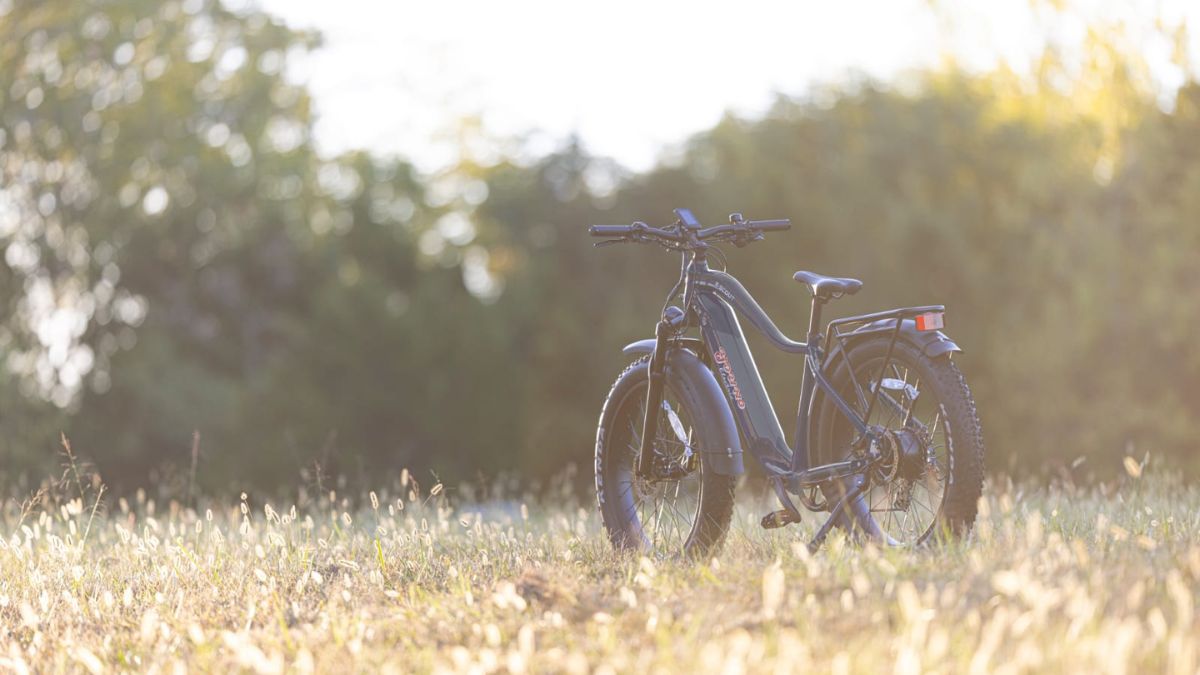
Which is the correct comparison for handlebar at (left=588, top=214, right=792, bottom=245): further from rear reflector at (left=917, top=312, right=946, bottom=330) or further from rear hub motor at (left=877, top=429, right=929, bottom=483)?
rear hub motor at (left=877, top=429, right=929, bottom=483)

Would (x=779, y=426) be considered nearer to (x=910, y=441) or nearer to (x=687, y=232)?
(x=910, y=441)

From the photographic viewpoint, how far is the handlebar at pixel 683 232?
5.81 metres

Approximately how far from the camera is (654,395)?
6.07 metres

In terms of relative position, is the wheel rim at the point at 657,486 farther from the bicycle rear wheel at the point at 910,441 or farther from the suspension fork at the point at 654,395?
the bicycle rear wheel at the point at 910,441

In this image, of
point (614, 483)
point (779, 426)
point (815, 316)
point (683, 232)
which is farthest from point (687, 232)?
point (614, 483)

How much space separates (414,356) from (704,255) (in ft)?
47.5

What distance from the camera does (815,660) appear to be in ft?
12.6

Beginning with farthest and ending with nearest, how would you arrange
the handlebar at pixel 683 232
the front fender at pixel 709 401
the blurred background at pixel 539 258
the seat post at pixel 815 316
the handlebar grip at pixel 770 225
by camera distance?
1. the blurred background at pixel 539 258
2. the handlebar at pixel 683 232
3. the handlebar grip at pixel 770 225
4. the front fender at pixel 709 401
5. the seat post at pixel 815 316

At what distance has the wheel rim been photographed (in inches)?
235

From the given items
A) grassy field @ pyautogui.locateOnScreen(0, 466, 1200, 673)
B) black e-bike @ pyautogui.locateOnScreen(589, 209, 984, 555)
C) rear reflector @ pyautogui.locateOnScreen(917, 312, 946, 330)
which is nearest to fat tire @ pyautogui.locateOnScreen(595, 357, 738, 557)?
black e-bike @ pyautogui.locateOnScreen(589, 209, 984, 555)

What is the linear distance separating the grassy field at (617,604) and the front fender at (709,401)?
0.36m

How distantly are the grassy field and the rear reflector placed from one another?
0.71m

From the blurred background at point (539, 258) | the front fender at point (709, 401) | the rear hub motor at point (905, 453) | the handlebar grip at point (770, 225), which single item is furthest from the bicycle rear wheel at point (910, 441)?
the blurred background at point (539, 258)

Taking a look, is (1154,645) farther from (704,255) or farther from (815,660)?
(704,255)
